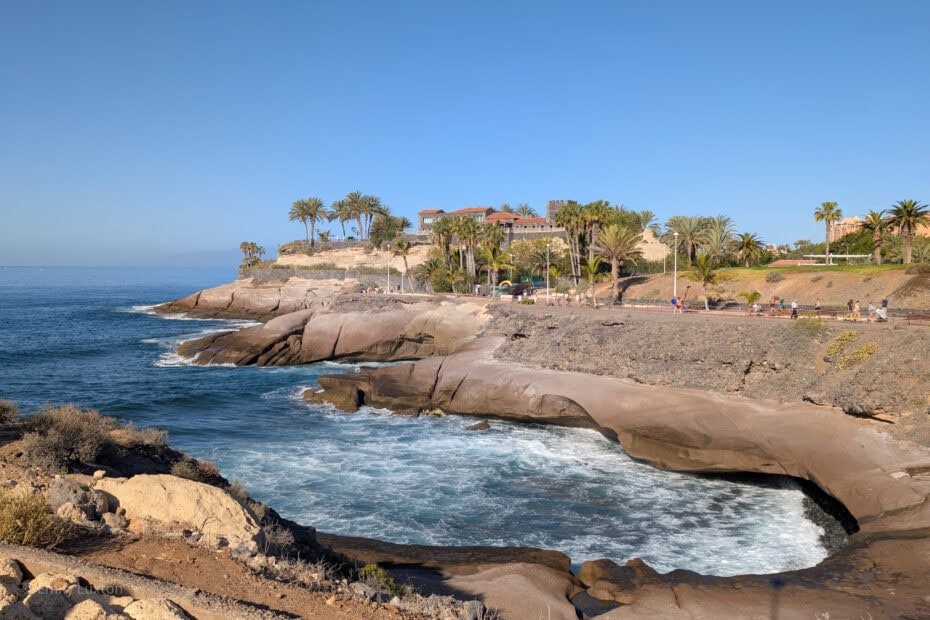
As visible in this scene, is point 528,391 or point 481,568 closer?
point 481,568

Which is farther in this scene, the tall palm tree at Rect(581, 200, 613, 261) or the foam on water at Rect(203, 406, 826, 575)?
the tall palm tree at Rect(581, 200, 613, 261)

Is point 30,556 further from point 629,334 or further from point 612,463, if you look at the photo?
point 629,334

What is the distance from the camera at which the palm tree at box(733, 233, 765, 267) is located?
62438 millimetres

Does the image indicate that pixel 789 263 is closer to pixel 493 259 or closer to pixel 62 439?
pixel 493 259

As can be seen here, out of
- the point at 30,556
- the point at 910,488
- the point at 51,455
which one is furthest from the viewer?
the point at 910,488

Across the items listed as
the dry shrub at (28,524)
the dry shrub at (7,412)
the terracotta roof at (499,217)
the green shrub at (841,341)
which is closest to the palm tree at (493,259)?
the terracotta roof at (499,217)

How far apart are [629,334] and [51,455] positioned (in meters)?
28.3

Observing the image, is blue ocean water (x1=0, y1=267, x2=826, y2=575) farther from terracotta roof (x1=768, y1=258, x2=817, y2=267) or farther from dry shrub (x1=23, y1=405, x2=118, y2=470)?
terracotta roof (x1=768, y1=258, x2=817, y2=267)

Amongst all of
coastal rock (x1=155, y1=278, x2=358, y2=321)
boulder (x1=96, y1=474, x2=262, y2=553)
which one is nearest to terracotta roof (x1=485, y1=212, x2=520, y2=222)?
coastal rock (x1=155, y1=278, x2=358, y2=321)

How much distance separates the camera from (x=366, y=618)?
315 inches

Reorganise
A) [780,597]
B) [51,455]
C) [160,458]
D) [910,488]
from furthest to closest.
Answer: [910,488]
[160,458]
[780,597]
[51,455]

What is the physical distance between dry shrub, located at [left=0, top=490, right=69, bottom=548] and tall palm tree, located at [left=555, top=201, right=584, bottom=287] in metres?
52.6

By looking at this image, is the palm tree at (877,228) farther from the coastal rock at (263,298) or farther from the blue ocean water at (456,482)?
the coastal rock at (263,298)

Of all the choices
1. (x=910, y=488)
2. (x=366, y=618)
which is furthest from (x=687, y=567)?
(x=366, y=618)
